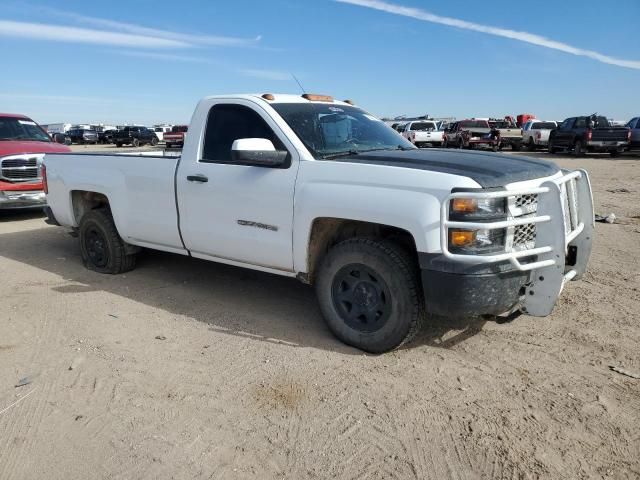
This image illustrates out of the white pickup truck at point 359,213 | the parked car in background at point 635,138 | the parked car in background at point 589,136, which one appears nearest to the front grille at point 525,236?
the white pickup truck at point 359,213

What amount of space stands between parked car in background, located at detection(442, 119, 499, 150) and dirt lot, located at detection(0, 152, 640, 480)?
23.1 metres

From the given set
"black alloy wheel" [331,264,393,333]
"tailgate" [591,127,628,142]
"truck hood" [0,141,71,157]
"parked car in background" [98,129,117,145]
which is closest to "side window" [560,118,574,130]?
"tailgate" [591,127,628,142]

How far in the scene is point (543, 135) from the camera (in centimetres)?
2711

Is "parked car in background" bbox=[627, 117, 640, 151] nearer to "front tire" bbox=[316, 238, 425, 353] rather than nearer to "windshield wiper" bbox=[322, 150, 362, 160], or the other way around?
"windshield wiper" bbox=[322, 150, 362, 160]

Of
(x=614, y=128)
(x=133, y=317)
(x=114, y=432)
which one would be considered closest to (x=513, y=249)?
(x=114, y=432)

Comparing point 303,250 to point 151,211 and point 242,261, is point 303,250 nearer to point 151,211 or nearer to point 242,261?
point 242,261

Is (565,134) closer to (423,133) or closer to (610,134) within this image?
(610,134)

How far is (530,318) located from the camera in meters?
Answer: 4.48

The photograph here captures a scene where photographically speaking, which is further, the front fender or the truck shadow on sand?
the truck shadow on sand

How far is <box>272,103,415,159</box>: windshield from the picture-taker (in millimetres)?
4266

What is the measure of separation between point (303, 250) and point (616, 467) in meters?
2.41

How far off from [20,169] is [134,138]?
35239 mm

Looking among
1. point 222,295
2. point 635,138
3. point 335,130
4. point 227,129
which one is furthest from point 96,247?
point 635,138

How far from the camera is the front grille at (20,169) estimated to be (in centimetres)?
916
